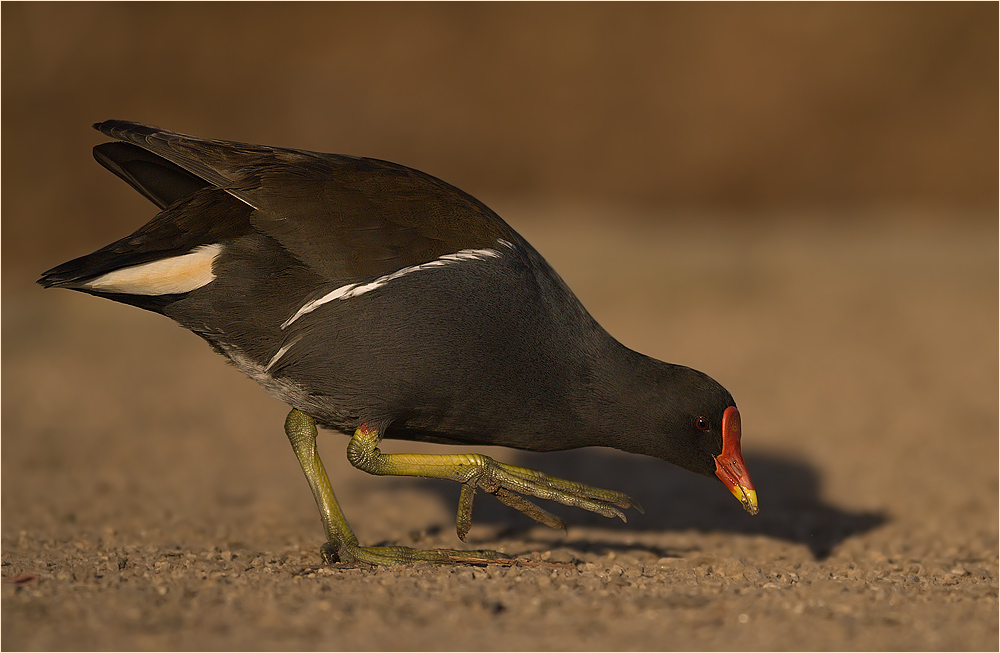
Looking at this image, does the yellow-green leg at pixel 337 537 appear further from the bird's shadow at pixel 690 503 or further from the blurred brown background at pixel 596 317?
the bird's shadow at pixel 690 503

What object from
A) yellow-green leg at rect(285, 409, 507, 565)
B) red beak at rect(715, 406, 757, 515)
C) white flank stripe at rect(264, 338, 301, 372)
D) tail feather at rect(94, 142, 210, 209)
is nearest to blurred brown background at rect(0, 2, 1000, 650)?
yellow-green leg at rect(285, 409, 507, 565)

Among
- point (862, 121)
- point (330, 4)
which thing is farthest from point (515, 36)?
point (862, 121)

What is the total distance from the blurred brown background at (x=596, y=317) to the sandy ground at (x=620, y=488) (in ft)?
0.10

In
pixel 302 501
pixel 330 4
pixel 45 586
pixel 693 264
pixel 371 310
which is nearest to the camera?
pixel 45 586

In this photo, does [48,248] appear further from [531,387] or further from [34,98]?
[531,387]

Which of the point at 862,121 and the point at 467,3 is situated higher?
the point at 467,3

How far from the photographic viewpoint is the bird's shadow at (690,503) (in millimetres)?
6219

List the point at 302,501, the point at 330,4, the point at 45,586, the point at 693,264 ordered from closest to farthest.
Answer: the point at 45,586 → the point at 302,501 → the point at 693,264 → the point at 330,4

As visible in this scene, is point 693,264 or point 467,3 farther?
point 467,3

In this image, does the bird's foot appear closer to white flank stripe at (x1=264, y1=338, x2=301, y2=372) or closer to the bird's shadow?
the bird's shadow

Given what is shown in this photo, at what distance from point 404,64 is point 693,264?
951 centimetres

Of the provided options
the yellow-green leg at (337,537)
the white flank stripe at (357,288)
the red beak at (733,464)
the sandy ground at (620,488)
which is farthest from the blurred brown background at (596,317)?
the white flank stripe at (357,288)

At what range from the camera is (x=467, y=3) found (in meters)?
20.1

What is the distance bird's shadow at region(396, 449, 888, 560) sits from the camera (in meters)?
6.22
